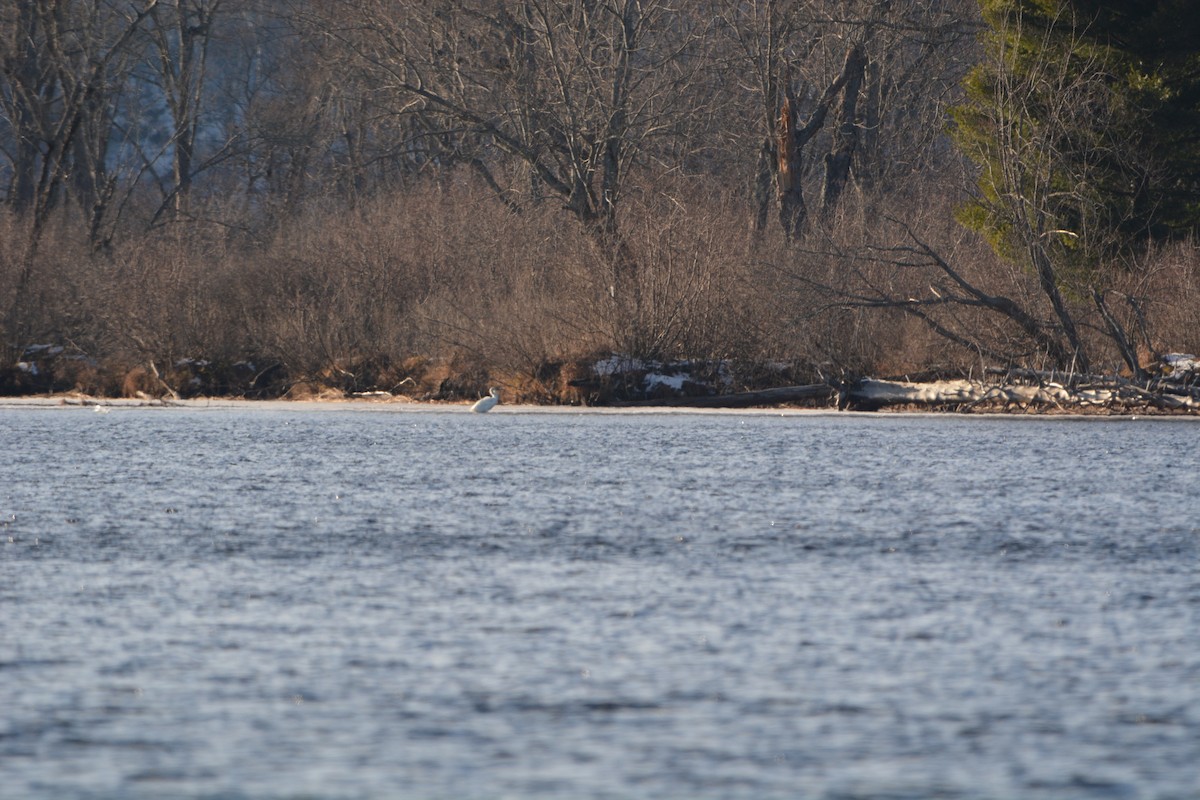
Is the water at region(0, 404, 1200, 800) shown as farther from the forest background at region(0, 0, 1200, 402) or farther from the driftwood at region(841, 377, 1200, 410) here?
the forest background at region(0, 0, 1200, 402)

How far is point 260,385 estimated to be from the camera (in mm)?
25219

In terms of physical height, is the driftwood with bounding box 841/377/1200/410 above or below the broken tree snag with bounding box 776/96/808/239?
below

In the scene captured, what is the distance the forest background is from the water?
9.23 m

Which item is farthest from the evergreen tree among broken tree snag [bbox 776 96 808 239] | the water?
the water

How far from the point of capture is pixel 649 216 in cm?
2355

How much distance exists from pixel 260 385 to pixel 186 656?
19327 mm

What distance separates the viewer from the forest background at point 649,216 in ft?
72.4

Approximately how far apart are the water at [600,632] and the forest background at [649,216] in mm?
9226

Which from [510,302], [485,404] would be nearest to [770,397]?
[485,404]

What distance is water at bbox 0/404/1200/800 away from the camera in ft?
15.9

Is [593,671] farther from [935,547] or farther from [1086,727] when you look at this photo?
[935,547]

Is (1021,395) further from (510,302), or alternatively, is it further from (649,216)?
(510,302)

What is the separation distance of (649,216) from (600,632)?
1721cm

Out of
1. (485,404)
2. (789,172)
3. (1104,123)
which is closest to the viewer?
(485,404)
